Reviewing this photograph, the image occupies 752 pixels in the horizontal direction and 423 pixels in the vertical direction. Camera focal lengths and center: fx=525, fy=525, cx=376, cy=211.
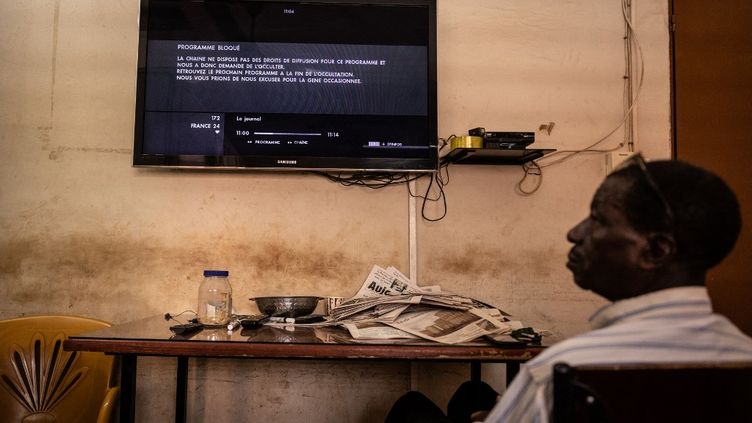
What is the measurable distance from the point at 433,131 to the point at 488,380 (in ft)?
3.89

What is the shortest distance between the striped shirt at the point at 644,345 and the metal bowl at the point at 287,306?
133 cm

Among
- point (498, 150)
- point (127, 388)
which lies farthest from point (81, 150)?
point (498, 150)

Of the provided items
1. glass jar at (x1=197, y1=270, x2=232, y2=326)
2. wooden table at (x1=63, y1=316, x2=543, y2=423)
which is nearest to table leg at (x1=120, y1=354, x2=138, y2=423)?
wooden table at (x1=63, y1=316, x2=543, y2=423)

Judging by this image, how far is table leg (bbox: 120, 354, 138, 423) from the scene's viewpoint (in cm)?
163

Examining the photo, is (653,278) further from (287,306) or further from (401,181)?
(401,181)

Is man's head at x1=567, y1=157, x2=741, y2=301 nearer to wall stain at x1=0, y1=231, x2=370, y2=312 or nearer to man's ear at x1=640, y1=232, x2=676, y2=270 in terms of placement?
man's ear at x1=640, y1=232, x2=676, y2=270

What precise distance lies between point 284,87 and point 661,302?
1.89 metres

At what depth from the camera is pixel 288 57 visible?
2398 millimetres

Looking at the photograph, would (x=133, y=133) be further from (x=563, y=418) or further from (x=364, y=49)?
(x=563, y=418)

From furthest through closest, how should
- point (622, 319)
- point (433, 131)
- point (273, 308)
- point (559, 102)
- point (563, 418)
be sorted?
point (559, 102), point (433, 131), point (273, 308), point (622, 319), point (563, 418)

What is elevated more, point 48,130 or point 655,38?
point 655,38

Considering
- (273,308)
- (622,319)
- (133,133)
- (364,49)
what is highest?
(364,49)

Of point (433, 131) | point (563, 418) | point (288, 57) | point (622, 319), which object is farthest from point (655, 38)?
point (563, 418)

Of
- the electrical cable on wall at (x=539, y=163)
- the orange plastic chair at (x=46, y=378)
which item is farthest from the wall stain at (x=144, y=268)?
the electrical cable on wall at (x=539, y=163)
